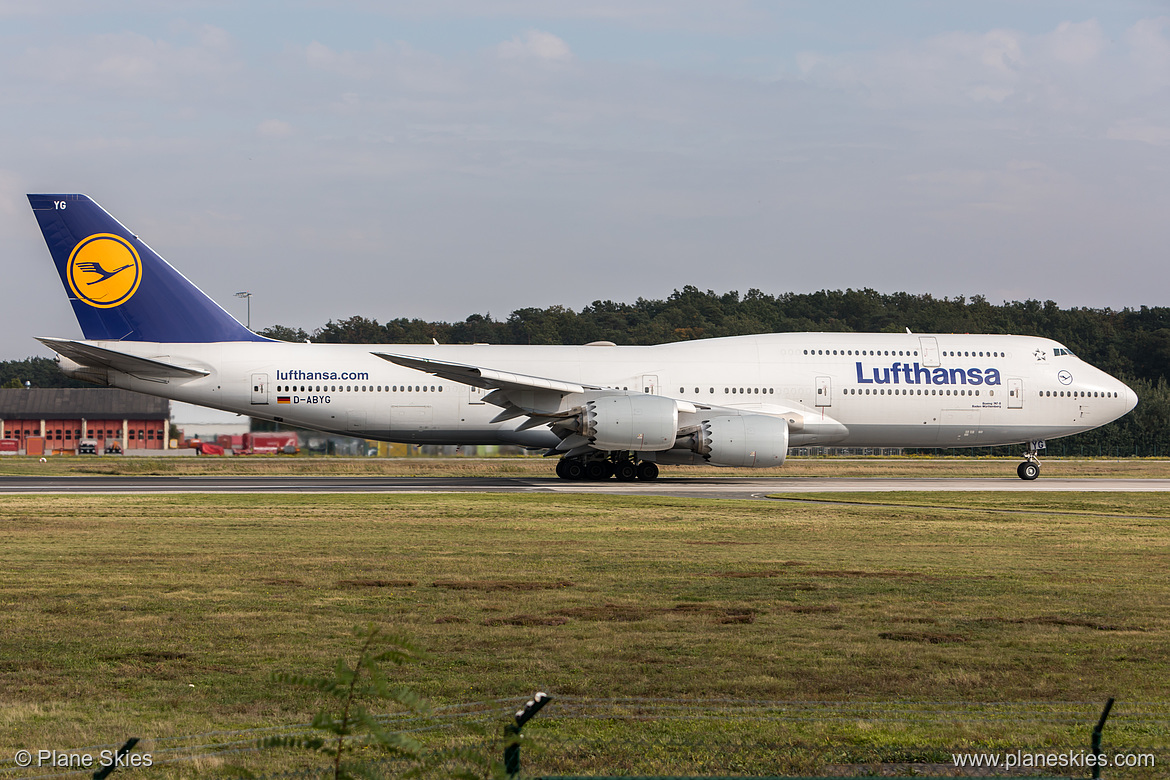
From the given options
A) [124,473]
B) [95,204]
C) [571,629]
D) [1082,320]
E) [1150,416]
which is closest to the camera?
[571,629]

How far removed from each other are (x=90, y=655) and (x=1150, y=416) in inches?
2518

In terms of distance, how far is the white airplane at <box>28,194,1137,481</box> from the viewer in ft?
90.9

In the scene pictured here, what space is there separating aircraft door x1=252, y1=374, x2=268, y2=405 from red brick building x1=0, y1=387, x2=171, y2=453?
50222 mm

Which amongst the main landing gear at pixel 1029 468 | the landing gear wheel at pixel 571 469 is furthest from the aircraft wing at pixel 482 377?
the main landing gear at pixel 1029 468

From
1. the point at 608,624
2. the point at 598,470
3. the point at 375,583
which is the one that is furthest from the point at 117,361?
the point at 608,624

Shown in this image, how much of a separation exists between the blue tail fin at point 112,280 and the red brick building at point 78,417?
161ft

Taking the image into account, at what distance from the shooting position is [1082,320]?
82562 mm

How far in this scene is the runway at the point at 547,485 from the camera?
80.1ft

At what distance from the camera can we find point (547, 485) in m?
27.2

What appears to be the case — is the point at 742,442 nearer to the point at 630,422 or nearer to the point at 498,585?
the point at 630,422

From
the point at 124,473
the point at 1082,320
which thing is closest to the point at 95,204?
the point at 124,473

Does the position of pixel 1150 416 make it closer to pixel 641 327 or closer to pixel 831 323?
pixel 831 323

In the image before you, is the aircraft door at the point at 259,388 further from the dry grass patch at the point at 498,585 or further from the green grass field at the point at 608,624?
the dry grass patch at the point at 498,585

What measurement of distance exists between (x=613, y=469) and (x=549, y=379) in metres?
3.02
